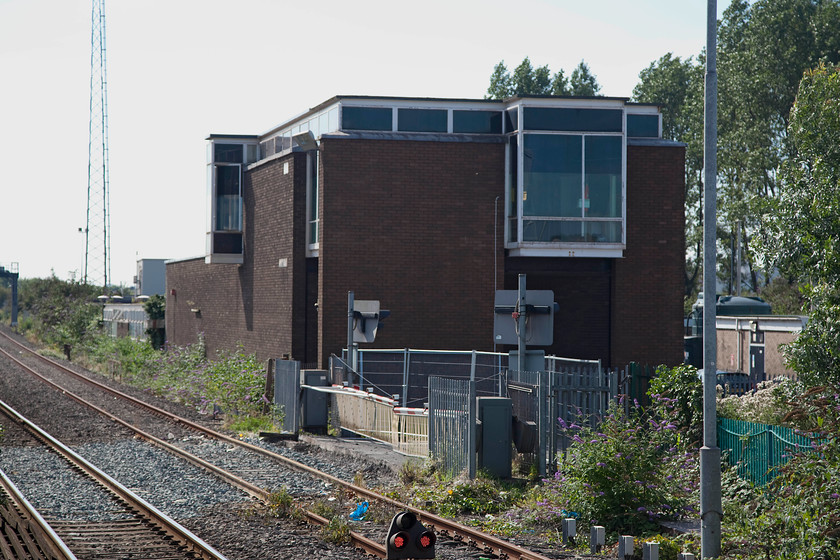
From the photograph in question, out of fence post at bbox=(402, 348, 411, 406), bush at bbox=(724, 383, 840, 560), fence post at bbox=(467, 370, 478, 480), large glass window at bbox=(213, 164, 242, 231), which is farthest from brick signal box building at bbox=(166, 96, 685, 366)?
bush at bbox=(724, 383, 840, 560)

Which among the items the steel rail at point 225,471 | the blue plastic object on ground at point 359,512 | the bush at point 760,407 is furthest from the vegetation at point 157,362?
the bush at point 760,407

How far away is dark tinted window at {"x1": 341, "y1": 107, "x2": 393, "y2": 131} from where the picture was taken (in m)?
25.3

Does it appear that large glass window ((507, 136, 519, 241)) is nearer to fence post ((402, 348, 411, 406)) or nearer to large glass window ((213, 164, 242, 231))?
fence post ((402, 348, 411, 406))

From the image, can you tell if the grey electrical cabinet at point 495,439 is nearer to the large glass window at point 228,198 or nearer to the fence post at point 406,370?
the fence post at point 406,370

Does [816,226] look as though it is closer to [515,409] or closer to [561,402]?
[561,402]

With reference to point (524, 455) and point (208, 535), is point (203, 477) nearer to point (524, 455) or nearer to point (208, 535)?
point (208, 535)

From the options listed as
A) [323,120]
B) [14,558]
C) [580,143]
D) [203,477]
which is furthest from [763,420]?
[323,120]

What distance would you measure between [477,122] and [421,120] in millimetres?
1583

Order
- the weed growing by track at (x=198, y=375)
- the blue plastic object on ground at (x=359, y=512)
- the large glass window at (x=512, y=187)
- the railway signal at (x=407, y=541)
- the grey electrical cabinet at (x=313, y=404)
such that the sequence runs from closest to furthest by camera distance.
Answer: the railway signal at (x=407, y=541) → the blue plastic object on ground at (x=359, y=512) → the grey electrical cabinet at (x=313, y=404) → the weed growing by track at (x=198, y=375) → the large glass window at (x=512, y=187)

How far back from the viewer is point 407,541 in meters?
7.70

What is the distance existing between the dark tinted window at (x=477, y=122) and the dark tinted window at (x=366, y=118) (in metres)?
1.88

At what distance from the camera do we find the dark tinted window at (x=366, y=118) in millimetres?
25281

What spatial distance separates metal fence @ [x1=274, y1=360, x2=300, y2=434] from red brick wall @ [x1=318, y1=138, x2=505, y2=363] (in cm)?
348

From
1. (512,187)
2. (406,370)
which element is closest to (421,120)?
(512,187)
